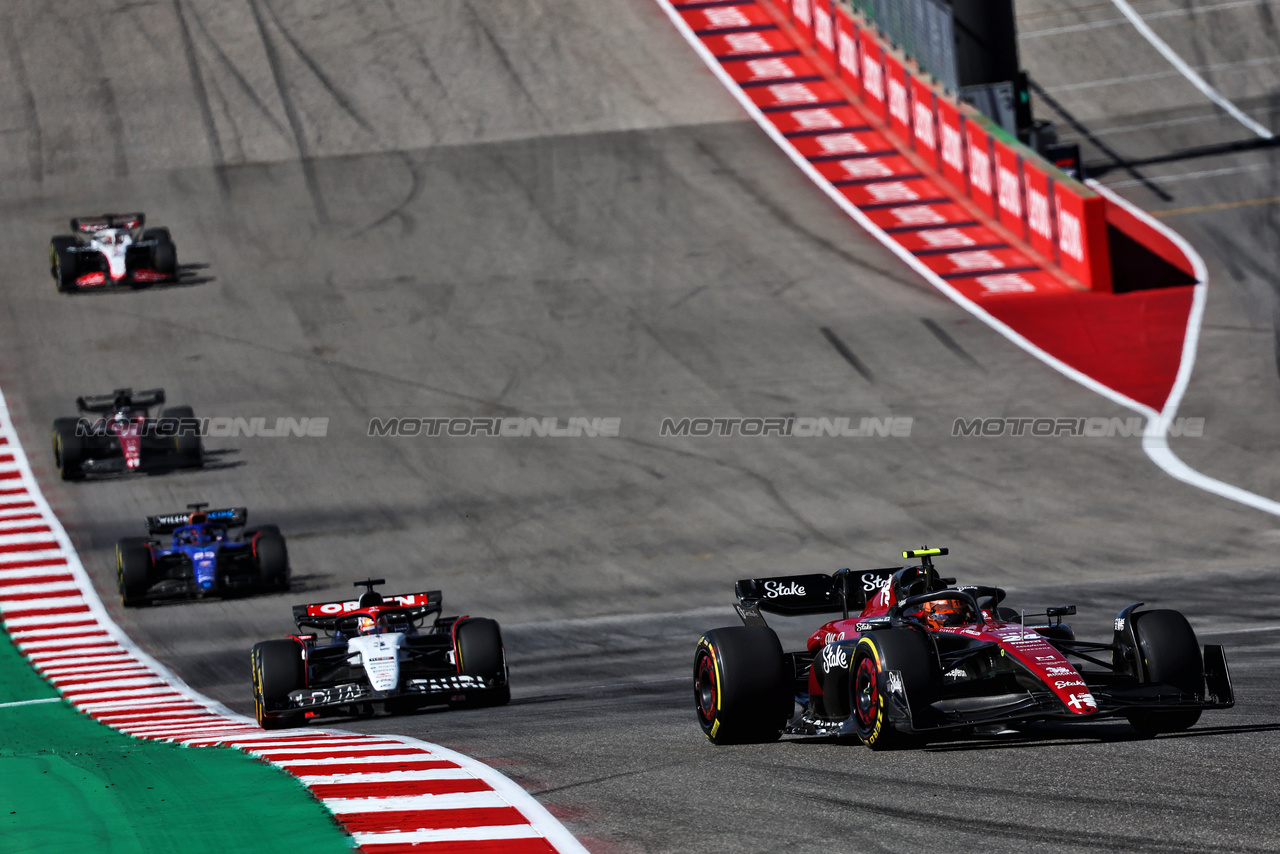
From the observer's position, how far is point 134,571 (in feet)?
63.7

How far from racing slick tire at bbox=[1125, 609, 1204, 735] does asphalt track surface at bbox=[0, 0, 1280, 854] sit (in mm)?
208

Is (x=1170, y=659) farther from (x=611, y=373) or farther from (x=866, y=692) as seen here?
(x=611, y=373)

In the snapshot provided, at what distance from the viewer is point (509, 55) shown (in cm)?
3866

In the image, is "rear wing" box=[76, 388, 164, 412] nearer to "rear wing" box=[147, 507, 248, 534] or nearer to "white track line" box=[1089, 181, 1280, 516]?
"rear wing" box=[147, 507, 248, 534]

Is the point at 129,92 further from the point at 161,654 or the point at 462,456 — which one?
the point at 161,654

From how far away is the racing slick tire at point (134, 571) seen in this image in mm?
19406

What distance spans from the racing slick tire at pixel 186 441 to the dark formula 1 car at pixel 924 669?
1435cm

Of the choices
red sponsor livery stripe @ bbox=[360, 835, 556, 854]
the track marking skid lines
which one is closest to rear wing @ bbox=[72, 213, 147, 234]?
the track marking skid lines

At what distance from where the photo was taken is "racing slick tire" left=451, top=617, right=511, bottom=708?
13719 millimetres

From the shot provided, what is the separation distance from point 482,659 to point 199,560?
712cm

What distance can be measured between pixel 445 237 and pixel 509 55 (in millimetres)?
8546

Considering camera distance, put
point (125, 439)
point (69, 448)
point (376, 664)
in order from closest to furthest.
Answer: point (376, 664), point (69, 448), point (125, 439)

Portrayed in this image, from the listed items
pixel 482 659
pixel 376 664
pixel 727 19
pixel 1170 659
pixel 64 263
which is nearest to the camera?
pixel 1170 659

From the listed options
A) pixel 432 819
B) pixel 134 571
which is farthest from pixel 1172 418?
pixel 432 819
